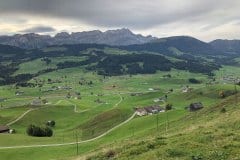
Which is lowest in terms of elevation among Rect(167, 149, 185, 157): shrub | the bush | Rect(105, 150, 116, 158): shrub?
the bush

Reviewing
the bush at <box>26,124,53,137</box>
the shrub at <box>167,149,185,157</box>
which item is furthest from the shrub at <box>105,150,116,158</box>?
the bush at <box>26,124,53,137</box>

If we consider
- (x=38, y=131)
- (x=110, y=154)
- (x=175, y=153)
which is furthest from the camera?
(x=38, y=131)

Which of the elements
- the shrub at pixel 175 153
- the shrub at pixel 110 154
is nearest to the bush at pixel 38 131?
the shrub at pixel 110 154

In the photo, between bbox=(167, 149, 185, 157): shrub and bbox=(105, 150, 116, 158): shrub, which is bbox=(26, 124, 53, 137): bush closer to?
bbox=(105, 150, 116, 158): shrub

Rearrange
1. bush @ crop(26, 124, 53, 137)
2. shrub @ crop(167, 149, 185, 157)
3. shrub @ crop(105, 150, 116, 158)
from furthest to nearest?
bush @ crop(26, 124, 53, 137) < shrub @ crop(105, 150, 116, 158) < shrub @ crop(167, 149, 185, 157)

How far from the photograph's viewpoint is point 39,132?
166125mm

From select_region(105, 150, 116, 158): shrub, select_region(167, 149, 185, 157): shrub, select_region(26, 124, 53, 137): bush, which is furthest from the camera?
select_region(26, 124, 53, 137): bush

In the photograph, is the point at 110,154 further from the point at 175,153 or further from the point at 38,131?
the point at 38,131

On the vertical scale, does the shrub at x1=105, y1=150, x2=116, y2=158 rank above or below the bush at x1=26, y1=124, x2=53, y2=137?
above

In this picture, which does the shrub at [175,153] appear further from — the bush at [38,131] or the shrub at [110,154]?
the bush at [38,131]

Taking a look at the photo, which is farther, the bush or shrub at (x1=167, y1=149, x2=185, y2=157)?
the bush

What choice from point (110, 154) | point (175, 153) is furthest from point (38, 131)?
point (175, 153)

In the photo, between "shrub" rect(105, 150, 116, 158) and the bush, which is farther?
the bush

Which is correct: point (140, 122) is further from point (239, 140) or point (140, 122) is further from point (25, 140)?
point (239, 140)
